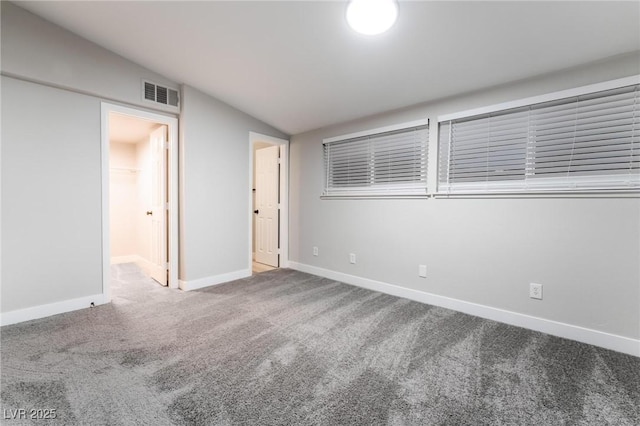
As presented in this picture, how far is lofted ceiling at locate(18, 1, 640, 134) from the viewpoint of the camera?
1.96m

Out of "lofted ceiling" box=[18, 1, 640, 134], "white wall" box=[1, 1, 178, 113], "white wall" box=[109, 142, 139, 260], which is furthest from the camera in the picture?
"white wall" box=[109, 142, 139, 260]

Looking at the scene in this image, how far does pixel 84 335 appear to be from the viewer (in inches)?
91.5

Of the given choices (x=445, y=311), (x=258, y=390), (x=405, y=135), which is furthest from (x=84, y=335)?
(x=405, y=135)

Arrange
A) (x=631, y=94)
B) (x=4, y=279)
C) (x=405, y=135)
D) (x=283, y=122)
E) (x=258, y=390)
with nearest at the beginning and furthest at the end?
(x=258, y=390) < (x=631, y=94) < (x=4, y=279) < (x=405, y=135) < (x=283, y=122)

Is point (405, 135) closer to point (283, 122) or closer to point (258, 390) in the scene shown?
Answer: point (283, 122)

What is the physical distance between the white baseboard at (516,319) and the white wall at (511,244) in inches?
1.7

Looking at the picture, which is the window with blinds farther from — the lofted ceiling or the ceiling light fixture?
the ceiling light fixture

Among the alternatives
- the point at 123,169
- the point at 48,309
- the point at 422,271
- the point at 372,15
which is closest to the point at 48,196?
the point at 48,309

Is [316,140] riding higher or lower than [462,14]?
lower

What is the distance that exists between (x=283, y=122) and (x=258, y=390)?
3482mm

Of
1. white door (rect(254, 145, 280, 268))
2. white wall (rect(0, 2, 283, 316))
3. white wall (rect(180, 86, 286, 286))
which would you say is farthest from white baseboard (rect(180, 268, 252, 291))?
white door (rect(254, 145, 280, 268))

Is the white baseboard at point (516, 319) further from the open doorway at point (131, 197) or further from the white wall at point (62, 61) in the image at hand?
the white wall at point (62, 61)

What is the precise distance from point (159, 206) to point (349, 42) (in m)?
3.07

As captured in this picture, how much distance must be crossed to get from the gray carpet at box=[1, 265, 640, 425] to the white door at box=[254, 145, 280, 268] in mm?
2026
